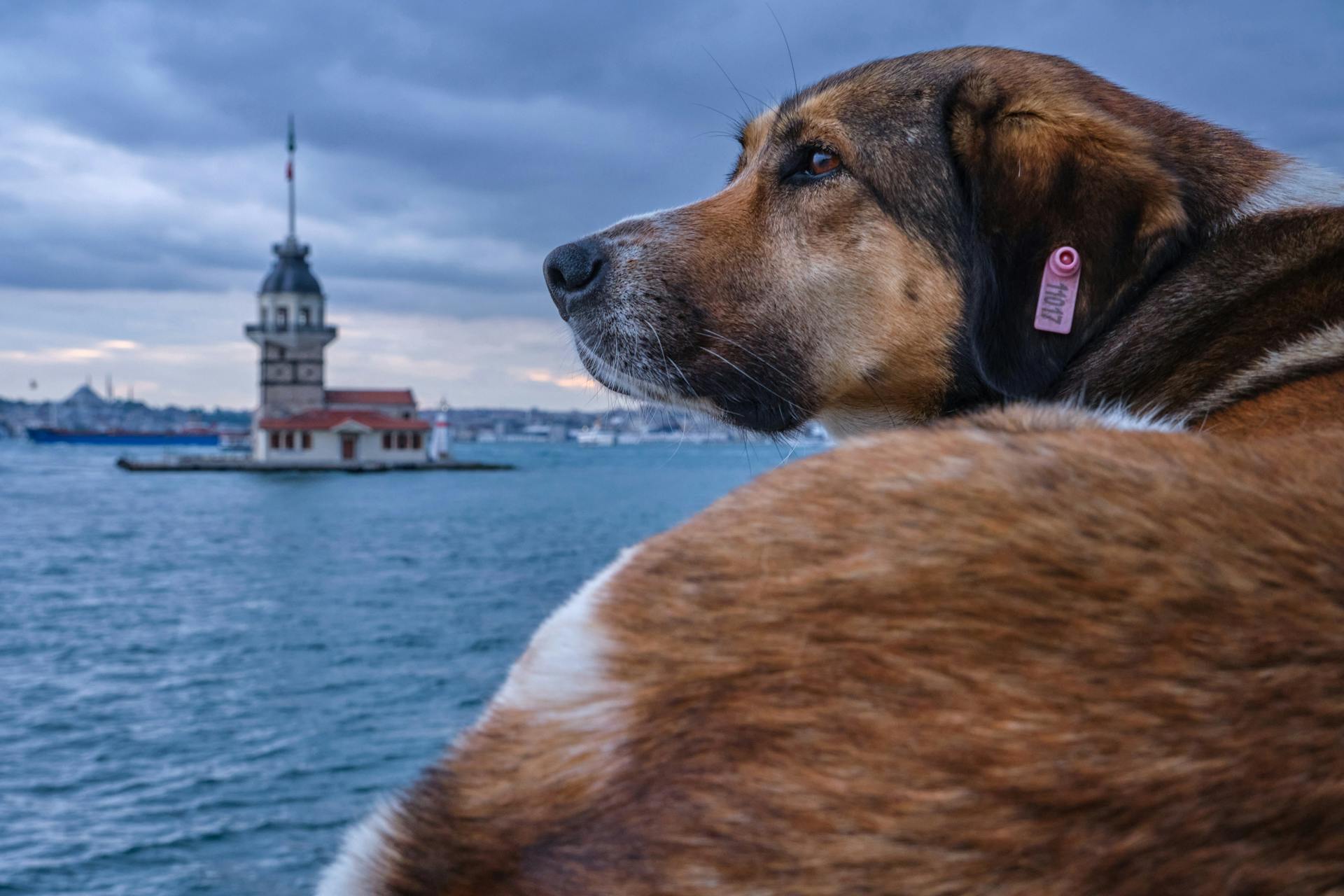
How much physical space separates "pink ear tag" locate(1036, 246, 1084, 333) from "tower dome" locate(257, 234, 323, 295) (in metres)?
110

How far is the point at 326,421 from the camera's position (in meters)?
108

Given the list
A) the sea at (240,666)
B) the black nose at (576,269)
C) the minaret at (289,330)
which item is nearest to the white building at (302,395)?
the minaret at (289,330)

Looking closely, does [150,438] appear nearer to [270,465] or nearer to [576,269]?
[270,465]

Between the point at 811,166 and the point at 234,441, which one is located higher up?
the point at 811,166

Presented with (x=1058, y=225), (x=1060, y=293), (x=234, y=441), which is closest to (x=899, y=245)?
(x=1058, y=225)

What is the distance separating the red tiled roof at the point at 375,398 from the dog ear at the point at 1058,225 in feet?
373

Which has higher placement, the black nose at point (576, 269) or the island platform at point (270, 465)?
the black nose at point (576, 269)

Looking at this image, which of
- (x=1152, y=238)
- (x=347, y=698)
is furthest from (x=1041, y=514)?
(x=347, y=698)

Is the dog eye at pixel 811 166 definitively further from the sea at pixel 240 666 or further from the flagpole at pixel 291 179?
the flagpole at pixel 291 179

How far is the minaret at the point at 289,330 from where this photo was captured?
10531cm

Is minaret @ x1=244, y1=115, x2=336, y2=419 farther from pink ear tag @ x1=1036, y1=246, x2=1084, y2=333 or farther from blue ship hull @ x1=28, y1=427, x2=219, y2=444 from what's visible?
pink ear tag @ x1=1036, y1=246, x2=1084, y2=333

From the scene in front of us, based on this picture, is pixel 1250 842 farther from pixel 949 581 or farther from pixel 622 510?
pixel 622 510

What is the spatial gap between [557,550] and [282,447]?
173 ft

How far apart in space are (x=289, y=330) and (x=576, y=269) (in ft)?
356
